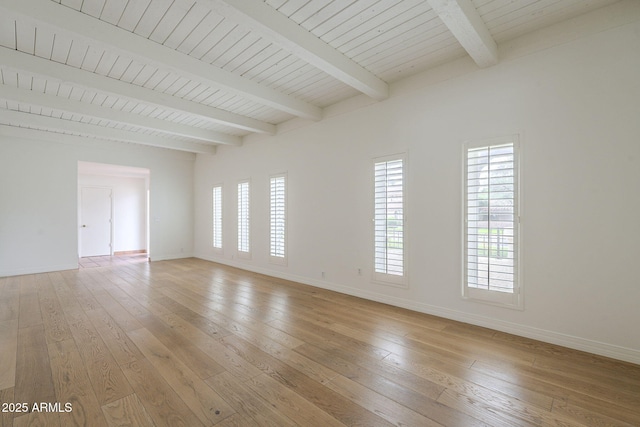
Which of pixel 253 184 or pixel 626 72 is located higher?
pixel 626 72

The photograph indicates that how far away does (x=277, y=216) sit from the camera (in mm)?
5504

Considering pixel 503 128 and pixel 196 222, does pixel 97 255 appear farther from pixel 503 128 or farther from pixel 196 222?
pixel 503 128

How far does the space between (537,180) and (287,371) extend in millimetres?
2883

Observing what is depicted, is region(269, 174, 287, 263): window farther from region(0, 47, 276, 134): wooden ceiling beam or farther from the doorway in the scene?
the doorway

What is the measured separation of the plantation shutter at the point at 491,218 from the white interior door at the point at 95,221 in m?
9.97

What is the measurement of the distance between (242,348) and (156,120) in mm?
4597

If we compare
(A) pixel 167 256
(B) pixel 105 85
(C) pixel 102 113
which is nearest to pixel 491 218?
(B) pixel 105 85

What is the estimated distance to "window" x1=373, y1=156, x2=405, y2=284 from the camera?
3689 mm

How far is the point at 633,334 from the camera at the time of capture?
232 centimetres

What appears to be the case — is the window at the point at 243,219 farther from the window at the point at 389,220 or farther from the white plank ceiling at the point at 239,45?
the window at the point at 389,220

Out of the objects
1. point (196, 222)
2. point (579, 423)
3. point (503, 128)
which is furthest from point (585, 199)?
point (196, 222)

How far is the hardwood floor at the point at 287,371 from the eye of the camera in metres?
1.72

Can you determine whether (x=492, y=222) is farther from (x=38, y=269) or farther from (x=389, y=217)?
(x=38, y=269)

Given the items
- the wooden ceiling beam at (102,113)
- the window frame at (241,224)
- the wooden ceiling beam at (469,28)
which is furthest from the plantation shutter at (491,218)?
the wooden ceiling beam at (102,113)
